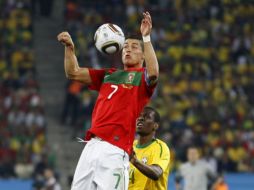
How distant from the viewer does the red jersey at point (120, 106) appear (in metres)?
6.76

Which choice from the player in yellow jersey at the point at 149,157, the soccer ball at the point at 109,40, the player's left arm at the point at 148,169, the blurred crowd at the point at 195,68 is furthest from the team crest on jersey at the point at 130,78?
the blurred crowd at the point at 195,68

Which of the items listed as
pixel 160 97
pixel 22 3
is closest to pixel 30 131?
pixel 160 97

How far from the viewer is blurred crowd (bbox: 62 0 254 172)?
843 inches

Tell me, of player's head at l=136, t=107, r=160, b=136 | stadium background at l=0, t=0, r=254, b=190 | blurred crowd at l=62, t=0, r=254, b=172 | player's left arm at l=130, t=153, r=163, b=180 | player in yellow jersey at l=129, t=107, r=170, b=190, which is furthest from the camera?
blurred crowd at l=62, t=0, r=254, b=172

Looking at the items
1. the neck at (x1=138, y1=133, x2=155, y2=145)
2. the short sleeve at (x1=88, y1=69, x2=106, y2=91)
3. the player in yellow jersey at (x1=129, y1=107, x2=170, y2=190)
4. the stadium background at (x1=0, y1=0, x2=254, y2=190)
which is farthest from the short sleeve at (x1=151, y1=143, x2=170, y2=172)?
the stadium background at (x1=0, y1=0, x2=254, y2=190)

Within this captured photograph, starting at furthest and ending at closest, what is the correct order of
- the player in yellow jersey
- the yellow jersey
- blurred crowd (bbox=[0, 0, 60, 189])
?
blurred crowd (bbox=[0, 0, 60, 189]) < the yellow jersey < the player in yellow jersey

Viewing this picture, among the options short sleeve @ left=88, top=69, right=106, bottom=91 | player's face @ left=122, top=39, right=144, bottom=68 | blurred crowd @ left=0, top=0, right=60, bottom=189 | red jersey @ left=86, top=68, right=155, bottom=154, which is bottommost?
blurred crowd @ left=0, top=0, right=60, bottom=189

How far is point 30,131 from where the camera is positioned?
20938mm

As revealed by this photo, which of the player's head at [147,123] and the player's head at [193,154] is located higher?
the player's head at [147,123]

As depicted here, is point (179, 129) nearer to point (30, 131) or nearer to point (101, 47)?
point (30, 131)

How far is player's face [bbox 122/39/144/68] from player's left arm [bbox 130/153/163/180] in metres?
0.75

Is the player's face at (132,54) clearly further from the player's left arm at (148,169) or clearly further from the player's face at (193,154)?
the player's face at (193,154)

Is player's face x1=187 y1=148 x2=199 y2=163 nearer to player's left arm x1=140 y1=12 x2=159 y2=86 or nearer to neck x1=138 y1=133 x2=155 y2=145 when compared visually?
neck x1=138 y1=133 x2=155 y2=145

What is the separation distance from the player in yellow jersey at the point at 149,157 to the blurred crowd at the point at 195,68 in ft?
40.3
